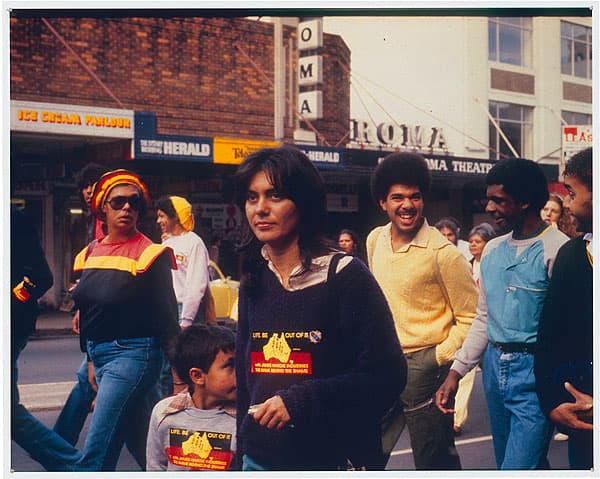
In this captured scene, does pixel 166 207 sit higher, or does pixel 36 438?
pixel 166 207

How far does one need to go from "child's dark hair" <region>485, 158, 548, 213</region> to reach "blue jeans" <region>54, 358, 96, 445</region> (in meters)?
2.27

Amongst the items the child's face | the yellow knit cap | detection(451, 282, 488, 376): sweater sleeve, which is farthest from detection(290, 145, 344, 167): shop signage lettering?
the child's face

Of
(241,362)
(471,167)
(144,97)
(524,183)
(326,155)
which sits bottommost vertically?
(241,362)

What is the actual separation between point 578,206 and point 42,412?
293 cm

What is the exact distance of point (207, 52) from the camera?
19.0 ft

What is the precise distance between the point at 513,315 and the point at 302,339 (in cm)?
123

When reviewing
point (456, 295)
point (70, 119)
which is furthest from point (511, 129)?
point (70, 119)

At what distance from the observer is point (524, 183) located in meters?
4.41

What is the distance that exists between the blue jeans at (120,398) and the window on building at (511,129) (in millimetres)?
1996

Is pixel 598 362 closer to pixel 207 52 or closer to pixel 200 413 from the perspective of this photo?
pixel 200 413

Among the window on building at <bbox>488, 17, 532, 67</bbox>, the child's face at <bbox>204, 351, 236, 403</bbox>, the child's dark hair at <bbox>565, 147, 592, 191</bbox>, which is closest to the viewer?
the child's face at <bbox>204, 351, 236, 403</bbox>

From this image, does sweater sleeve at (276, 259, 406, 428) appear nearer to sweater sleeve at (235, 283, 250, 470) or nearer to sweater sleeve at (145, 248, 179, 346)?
sweater sleeve at (235, 283, 250, 470)

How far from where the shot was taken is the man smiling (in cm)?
427

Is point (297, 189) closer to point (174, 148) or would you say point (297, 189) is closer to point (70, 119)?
point (174, 148)
